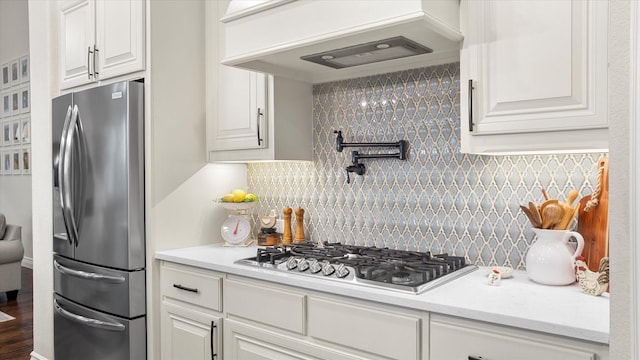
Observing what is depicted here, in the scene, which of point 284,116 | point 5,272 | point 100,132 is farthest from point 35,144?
point 5,272

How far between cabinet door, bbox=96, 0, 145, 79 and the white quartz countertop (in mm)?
1280

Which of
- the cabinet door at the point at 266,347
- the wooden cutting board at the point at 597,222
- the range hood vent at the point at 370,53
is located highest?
the range hood vent at the point at 370,53

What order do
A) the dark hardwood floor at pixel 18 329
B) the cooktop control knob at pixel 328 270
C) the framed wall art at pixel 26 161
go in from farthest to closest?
the framed wall art at pixel 26 161, the dark hardwood floor at pixel 18 329, the cooktop control knob at pixel 328 270

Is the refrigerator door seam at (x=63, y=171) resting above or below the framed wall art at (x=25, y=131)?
below

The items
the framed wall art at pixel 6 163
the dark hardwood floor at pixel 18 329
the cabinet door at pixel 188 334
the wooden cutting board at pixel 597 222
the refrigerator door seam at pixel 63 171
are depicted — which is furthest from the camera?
the framed wall art at pixel 6 163

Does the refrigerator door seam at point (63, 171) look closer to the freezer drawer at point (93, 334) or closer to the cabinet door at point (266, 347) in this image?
the freezer drawer at point (93, 334)

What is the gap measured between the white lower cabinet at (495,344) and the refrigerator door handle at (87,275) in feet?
5.44

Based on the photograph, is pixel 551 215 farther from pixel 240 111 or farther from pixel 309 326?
pixel 240 111

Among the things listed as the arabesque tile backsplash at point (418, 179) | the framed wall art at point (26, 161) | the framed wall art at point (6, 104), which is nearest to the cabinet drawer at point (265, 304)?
the arabesque tile backsplash at point (418, 179)

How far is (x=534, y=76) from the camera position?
63.2 inches

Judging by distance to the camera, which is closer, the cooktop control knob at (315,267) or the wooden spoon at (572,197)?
the wooden spoon at (572,197)

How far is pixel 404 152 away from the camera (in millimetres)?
2275

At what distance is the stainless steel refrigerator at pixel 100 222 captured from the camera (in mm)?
2430

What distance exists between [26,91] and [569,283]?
22.1 feet
